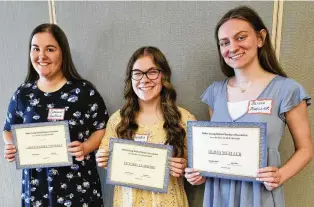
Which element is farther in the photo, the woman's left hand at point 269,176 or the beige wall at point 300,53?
the beige wall at point 300,53

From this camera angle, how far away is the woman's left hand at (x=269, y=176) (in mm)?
1030

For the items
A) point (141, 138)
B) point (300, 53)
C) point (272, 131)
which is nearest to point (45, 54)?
point (141, 138)

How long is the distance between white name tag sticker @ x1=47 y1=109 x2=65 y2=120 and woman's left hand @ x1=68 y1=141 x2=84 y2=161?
0.51ft

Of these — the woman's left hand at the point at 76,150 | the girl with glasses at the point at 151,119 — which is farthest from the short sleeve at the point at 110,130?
the woman's left hand at the point at 76,150

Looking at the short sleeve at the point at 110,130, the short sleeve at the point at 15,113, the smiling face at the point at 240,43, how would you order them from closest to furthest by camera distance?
the smiling face at the point at 240,43 → the short sleeve at the point at 110,130 → the short sleeve at the point at 15,113

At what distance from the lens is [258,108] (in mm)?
1116

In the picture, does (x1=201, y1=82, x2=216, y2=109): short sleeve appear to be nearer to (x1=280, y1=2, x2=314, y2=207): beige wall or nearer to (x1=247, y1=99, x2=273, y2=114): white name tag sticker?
(x1=247, y1=99, x2=273, y2=114): white name tag sticker

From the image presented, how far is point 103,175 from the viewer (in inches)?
72.2

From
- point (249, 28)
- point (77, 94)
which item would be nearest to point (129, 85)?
point (77, 94)

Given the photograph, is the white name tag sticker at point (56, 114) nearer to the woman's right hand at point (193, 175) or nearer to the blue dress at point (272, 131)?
the woman's right hand at point (193, 175)

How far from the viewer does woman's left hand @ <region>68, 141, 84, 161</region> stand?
55.2 inches

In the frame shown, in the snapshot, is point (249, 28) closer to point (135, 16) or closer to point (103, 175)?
point (135, 16)

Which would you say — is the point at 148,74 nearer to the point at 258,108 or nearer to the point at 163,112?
the point at 163,112

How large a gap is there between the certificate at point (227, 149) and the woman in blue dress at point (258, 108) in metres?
0.04
